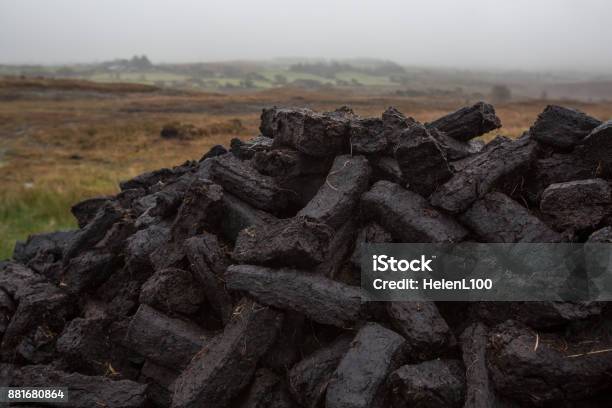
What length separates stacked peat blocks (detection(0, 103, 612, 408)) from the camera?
461 centimetres

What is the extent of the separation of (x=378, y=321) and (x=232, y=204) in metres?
2.53

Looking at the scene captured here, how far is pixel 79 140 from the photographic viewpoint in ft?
121

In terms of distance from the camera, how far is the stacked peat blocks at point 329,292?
4613 millimetres

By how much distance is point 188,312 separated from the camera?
19.7ft

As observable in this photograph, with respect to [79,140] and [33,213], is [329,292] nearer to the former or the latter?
[33,213]

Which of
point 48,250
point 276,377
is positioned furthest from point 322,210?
point 48,250

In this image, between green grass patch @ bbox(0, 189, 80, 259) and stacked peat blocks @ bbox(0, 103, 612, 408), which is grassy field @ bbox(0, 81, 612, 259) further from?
stacked peat blocks @ bbox(0, 103, 612, 408)

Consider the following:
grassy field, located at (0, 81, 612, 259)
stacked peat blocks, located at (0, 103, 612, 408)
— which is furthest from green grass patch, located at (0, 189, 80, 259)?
stacked peat blocks, located at (0, 103, 612, 408)

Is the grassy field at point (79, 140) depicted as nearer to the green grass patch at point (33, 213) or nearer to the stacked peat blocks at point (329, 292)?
the green grass patch at point (33, 213)

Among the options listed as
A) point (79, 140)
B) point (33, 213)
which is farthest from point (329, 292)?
point (79, 140)

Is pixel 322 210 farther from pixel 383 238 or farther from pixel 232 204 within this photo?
pixel 232 204

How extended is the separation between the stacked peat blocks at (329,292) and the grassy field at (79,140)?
799 cm

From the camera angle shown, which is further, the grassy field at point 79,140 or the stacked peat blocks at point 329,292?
the grassy field at point 79,140

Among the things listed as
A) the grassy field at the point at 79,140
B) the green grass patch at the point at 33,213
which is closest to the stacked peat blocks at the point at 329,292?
the green grass patch at the point at 33,213
